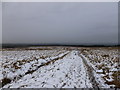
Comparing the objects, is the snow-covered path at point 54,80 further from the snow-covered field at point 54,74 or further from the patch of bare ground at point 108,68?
the patch of bare ground at point 108,68

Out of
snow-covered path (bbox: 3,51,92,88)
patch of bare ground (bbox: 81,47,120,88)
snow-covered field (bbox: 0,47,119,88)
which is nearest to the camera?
snow-covered path (bbox: 3,51,92,88)

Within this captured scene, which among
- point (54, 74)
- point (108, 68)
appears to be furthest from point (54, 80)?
point (108, 68)

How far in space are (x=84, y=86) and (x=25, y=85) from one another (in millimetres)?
3463

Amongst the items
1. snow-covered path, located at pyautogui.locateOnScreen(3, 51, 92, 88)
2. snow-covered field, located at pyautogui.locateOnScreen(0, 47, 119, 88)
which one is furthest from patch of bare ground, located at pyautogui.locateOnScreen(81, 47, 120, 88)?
snow-covered path, located at pyautogui.locateOnScreen(3, 51, 92, 88)

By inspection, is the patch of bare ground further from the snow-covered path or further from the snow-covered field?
the snow-covered path

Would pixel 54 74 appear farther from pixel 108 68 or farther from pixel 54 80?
pixel 108 68

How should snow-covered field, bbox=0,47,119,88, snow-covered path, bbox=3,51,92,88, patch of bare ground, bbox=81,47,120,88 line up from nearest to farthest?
snow-covered path, bbox=3,51,92,88, snow-covered field, bbox=0,47,119,88, patch of bare ground, bbox=81,47,120,88

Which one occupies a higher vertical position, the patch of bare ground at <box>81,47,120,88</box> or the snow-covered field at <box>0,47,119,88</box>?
the snow-covered field at <box>0,47,119,88</box>

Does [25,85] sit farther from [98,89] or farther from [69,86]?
[98,89]

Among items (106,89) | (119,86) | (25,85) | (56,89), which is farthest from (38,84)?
(119,86)

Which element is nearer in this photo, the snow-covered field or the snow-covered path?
the snow-covered path

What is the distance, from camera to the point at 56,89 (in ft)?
21.9

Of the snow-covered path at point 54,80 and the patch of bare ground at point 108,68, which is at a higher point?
the snow-covered path at point 54,80

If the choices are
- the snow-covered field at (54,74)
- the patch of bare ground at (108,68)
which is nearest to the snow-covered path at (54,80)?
the snow-covered field at (54,74)
